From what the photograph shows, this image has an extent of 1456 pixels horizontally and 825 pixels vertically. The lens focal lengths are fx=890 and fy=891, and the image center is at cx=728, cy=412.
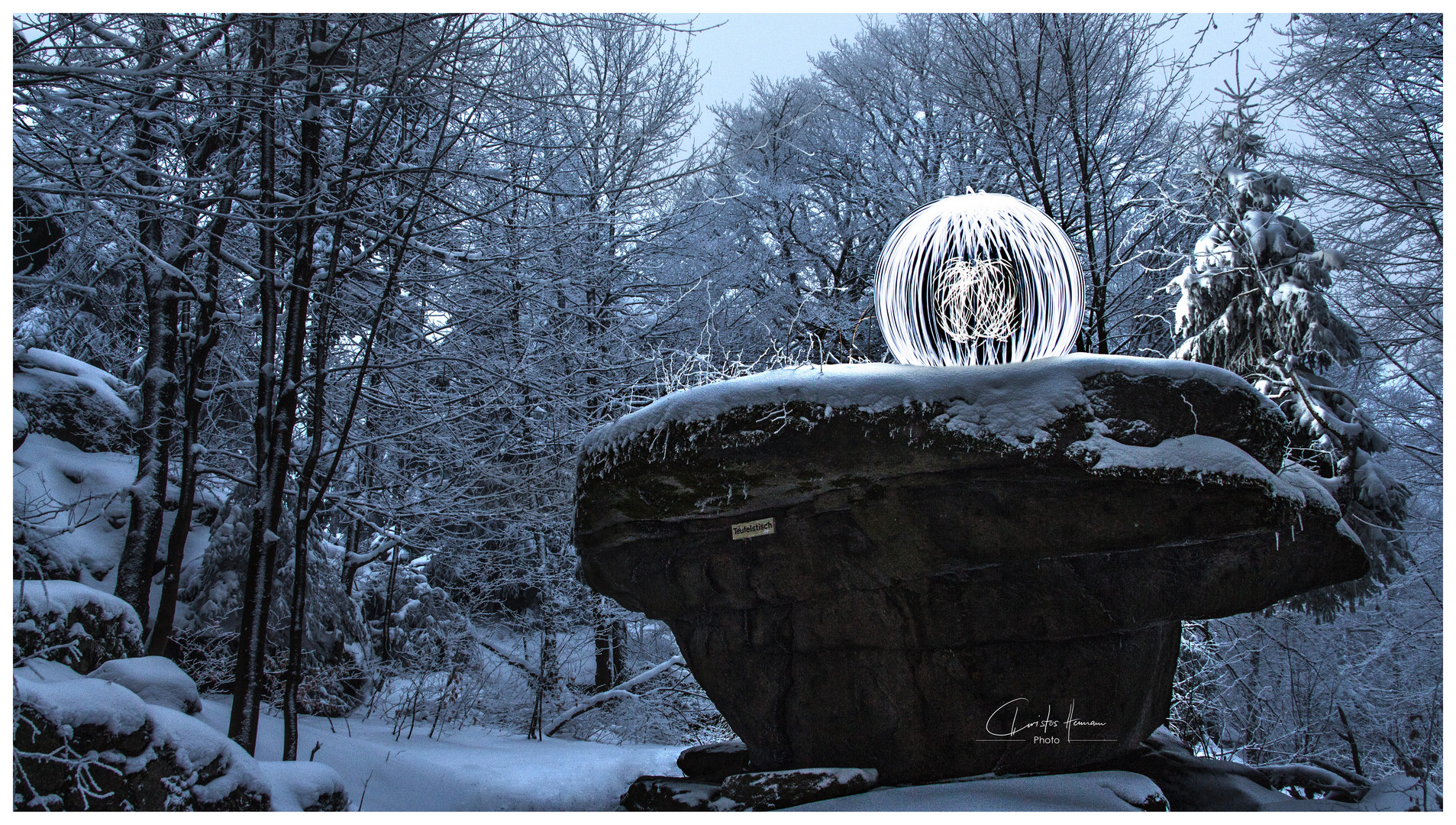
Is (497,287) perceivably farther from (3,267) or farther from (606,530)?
(3,267)

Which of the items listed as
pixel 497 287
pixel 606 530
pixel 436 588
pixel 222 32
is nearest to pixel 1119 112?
pixel 497 287

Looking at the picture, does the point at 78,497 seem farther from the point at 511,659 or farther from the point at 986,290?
the point at 986,290

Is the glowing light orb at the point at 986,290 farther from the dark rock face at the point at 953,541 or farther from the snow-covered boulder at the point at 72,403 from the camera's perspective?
the snow-covered boulder at the point at 72,403

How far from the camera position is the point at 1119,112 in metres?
10.6

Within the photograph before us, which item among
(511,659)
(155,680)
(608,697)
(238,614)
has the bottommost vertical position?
(608,697)

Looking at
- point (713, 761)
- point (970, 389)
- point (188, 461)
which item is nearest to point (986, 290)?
point (970, 389)

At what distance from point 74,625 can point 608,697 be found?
206 inches

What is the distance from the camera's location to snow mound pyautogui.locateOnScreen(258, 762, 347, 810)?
4.13 metres

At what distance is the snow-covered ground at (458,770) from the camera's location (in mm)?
5336

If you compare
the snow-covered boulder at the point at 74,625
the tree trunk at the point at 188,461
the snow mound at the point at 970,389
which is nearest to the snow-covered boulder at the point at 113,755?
the snow-covered boulder at the point at 74,625

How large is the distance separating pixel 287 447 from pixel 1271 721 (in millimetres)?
10123

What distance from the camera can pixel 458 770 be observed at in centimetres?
597

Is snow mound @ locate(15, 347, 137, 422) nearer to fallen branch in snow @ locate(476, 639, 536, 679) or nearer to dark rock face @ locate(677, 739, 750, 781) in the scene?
fallen branch in snow @ locate(476, 639, 536, 679)

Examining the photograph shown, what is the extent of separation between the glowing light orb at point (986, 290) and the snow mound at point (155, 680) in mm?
4215
